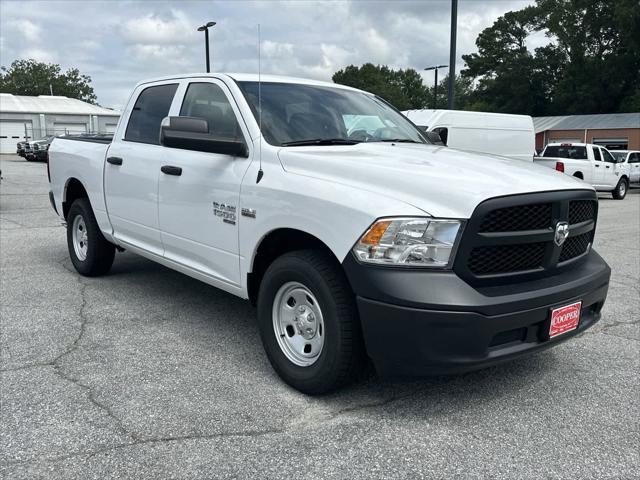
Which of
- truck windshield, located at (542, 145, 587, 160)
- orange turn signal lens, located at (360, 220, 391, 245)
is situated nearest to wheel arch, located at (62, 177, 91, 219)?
orange turn signal lens, located at (360, 220, 391, 245)

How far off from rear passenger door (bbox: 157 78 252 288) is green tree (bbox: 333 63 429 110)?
8310 centimetres

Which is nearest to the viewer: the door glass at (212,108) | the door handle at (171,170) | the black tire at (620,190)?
the door glass at (212,108)

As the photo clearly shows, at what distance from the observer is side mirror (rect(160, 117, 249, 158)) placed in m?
3.71

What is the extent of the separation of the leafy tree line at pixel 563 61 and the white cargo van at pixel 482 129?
40252 millimetres

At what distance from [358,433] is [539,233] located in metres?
1.37

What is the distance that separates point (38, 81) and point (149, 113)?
96346 mm

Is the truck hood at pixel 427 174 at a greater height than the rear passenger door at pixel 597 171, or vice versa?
the truck hood at pixel 427 174

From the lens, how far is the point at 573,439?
302cm

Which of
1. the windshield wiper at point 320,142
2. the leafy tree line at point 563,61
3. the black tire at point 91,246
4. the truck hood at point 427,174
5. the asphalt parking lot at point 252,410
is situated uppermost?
the leafy tree line at point 563,61

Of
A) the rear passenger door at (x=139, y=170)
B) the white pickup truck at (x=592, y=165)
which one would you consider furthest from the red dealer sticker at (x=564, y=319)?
the white pickup truck at (x=592, y=165)

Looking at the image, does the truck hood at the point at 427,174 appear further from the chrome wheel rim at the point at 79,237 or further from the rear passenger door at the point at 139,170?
the chrome wheel rim at the point at 79,237

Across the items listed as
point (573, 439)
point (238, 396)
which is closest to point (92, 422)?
point (238, 396)

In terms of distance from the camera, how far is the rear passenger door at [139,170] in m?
4.71

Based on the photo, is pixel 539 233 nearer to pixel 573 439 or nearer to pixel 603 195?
pixel 573 439
